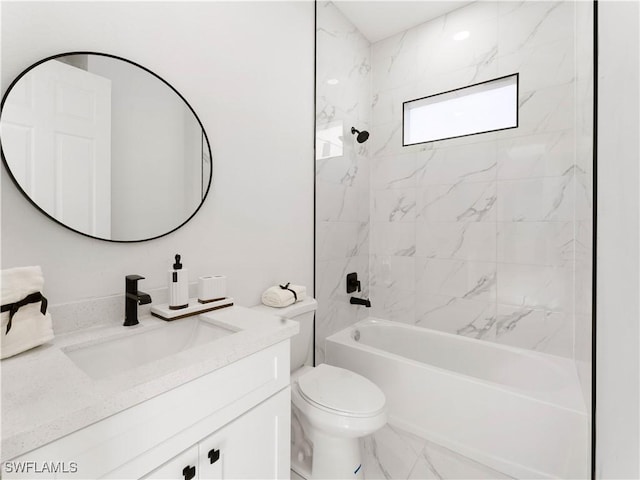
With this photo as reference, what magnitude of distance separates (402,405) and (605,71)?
1808 mm

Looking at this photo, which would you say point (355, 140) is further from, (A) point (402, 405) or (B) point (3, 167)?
(B) point (3, 167)

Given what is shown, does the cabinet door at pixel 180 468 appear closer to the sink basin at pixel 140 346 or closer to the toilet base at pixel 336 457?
the sink basin at pixel 140 346

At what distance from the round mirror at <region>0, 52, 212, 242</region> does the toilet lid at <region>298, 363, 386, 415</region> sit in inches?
39.8

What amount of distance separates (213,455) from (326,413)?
2.07 feet

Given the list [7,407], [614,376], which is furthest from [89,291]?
[614,376]

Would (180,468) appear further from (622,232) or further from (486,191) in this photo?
(486,191)

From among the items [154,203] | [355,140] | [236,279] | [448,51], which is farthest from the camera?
[355,140]

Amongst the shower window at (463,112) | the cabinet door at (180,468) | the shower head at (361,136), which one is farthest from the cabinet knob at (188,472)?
the shower window at (463,112)

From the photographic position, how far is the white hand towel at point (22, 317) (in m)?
0.80

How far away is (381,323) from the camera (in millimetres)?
2576

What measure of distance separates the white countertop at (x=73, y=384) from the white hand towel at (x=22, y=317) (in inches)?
1.3

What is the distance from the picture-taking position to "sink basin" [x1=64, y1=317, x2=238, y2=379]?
95cm

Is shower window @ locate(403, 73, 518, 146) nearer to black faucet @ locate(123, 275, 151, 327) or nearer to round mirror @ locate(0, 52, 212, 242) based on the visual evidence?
round mirror @ locate(0, 52, 212, 242)

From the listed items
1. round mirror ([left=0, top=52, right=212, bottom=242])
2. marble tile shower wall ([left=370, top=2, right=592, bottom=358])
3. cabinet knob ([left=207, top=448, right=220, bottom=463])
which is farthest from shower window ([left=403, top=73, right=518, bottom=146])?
cabinet knob ([left=207, top=448, right=220, bottom=463])
